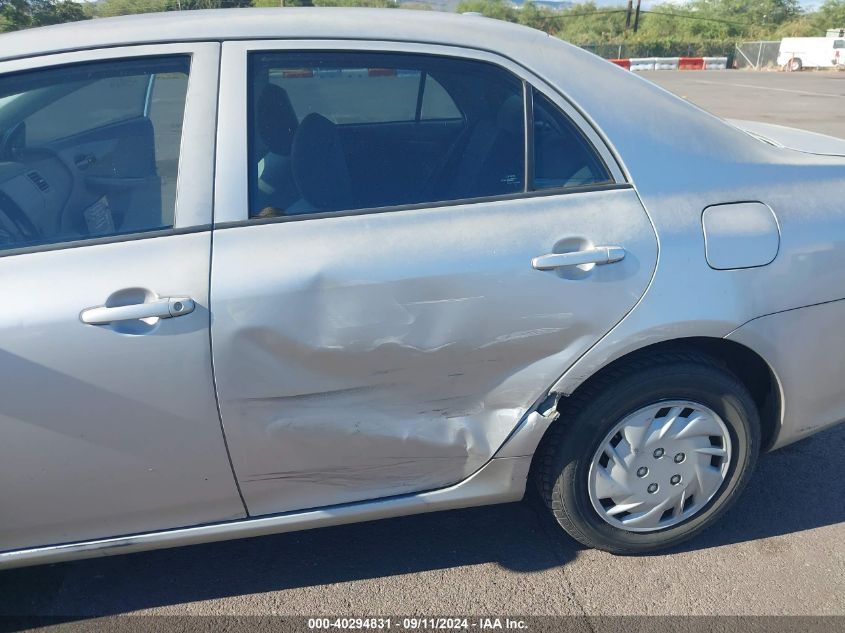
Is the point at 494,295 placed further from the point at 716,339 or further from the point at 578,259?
the point at 716,339

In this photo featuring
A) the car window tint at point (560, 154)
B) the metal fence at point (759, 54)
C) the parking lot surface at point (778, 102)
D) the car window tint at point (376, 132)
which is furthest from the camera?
the metal fence at point (759, 54)

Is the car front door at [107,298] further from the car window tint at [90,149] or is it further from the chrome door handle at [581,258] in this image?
the chrome door handle at [581,258]

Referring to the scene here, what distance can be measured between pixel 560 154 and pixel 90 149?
1398 mm

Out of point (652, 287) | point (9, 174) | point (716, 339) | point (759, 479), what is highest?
point (9, 174)

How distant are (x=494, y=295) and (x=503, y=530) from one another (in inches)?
41.4

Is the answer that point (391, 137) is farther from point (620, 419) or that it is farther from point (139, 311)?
point (620, 419)

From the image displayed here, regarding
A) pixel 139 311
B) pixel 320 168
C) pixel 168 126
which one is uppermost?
pixel 168 126

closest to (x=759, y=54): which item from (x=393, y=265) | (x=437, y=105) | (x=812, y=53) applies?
(x=812, y=53)

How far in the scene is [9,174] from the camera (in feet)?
6.77

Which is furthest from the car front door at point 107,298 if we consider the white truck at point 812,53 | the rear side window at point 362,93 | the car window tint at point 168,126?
the white truck at point 812,53

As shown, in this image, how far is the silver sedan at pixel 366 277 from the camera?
6.24 ft

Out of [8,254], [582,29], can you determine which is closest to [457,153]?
[8,254]

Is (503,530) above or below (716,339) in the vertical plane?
below

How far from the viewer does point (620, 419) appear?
224 centimetres
